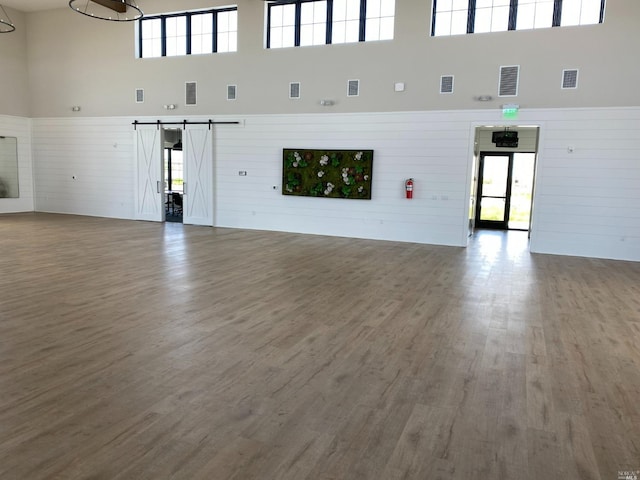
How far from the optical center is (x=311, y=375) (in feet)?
10.8

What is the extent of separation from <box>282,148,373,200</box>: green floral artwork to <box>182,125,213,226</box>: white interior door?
7.08 feet

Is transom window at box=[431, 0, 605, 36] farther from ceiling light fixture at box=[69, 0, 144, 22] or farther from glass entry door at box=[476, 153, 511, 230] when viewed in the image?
ceiling light fixture at box=[69, 0, 144, 22]

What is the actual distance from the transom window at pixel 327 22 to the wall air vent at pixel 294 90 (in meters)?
0.91

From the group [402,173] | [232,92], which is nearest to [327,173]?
[402,173]

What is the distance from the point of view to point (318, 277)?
6.53m

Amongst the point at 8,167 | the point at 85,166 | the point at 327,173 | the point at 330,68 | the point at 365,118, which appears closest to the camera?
the point at 365,118

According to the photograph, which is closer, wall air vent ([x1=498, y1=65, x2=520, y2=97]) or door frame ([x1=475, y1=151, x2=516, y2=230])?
wall air vent ([x1=498, y1=65, x2=520, y2=97])

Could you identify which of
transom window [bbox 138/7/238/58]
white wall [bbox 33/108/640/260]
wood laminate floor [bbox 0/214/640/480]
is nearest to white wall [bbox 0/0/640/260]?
white wall [bbox 33/108/640/260]

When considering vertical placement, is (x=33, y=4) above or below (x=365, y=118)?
above

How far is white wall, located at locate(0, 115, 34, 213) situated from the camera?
13.5 metres

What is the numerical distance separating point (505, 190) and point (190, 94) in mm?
8958

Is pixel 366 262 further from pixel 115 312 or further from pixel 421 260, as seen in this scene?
pixel 115 312

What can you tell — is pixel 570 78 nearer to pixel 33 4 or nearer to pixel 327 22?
pixel 327 22

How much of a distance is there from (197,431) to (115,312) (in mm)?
2480
